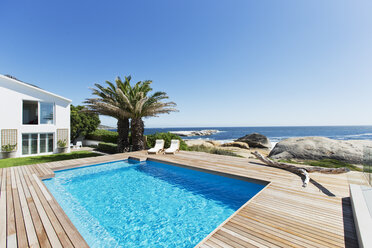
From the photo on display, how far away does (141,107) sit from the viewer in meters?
11.5

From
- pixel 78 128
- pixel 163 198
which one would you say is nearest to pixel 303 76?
pixel 163 198

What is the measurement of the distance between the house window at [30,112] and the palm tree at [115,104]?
4.92 m

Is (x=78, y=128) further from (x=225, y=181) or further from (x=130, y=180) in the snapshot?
(x=225, y=181)

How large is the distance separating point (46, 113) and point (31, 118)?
103cm

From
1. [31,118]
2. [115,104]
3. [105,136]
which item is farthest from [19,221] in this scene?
[105,136]

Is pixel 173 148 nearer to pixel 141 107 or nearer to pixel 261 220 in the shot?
pixel 141 107

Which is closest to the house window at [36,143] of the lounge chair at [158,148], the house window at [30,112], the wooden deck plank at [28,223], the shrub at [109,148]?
the house window at [30,112]

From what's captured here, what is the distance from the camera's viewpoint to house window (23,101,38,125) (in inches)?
499

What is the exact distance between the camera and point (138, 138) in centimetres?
1237

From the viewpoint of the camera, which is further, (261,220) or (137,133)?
(137,133)

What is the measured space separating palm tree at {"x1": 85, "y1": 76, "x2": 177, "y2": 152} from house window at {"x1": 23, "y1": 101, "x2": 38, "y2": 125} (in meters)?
5.01

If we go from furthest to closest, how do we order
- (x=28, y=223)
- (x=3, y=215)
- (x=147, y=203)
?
(x=147, y=203), (x=3, y=215), (x=28, y=223)

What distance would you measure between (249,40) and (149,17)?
8.60 meters

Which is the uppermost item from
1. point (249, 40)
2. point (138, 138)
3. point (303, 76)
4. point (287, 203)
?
point (249, 40)
